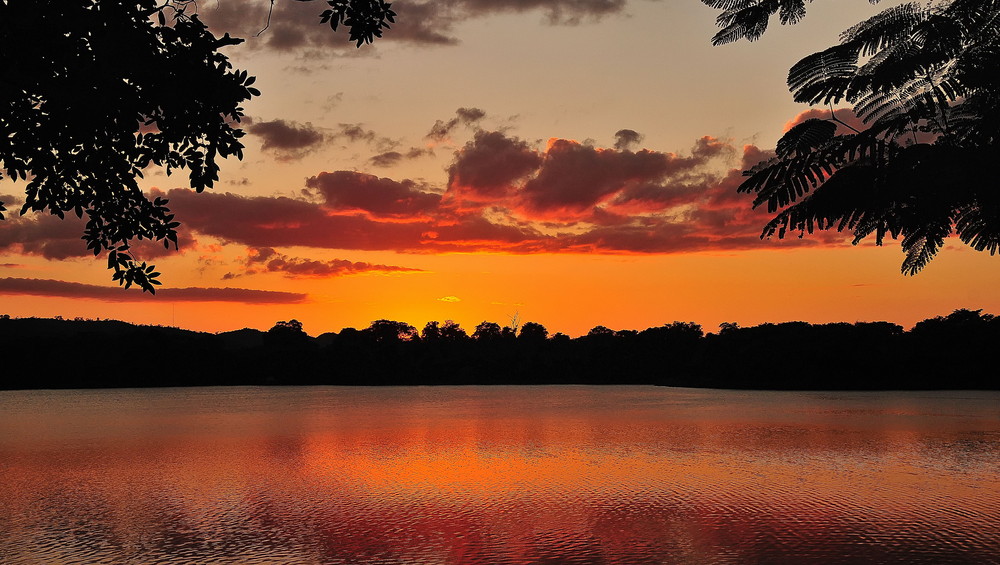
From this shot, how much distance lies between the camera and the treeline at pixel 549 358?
109 metres

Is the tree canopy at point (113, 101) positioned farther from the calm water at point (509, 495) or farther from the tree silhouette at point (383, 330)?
the tree silhouette at point (383, 330)

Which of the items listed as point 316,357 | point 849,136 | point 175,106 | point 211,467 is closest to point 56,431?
point 211,467

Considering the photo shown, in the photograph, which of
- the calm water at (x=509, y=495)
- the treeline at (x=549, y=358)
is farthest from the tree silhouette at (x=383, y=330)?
the calm water at (x=509, y=495)

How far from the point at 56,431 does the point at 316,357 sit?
357 feet

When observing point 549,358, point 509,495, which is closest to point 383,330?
point 549,358

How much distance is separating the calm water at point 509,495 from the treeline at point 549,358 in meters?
70.1

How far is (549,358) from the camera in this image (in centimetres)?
17212

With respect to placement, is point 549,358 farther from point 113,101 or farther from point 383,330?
point 113,101

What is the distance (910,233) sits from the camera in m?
5.59

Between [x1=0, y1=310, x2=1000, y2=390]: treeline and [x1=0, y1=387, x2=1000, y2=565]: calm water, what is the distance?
70.1 meters

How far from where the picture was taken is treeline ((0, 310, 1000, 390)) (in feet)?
357

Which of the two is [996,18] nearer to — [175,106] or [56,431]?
[175,106]

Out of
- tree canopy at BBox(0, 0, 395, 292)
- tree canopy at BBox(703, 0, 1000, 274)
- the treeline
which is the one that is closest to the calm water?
tree canopy at BBox(0, 0, 395, 292)

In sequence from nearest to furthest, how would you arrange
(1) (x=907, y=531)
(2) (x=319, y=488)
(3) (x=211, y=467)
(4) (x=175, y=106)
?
(4) (x=175, y=106), (1) (x=907, y=531), (2) (x=319, y=488), (3) (x=211, y=467)
